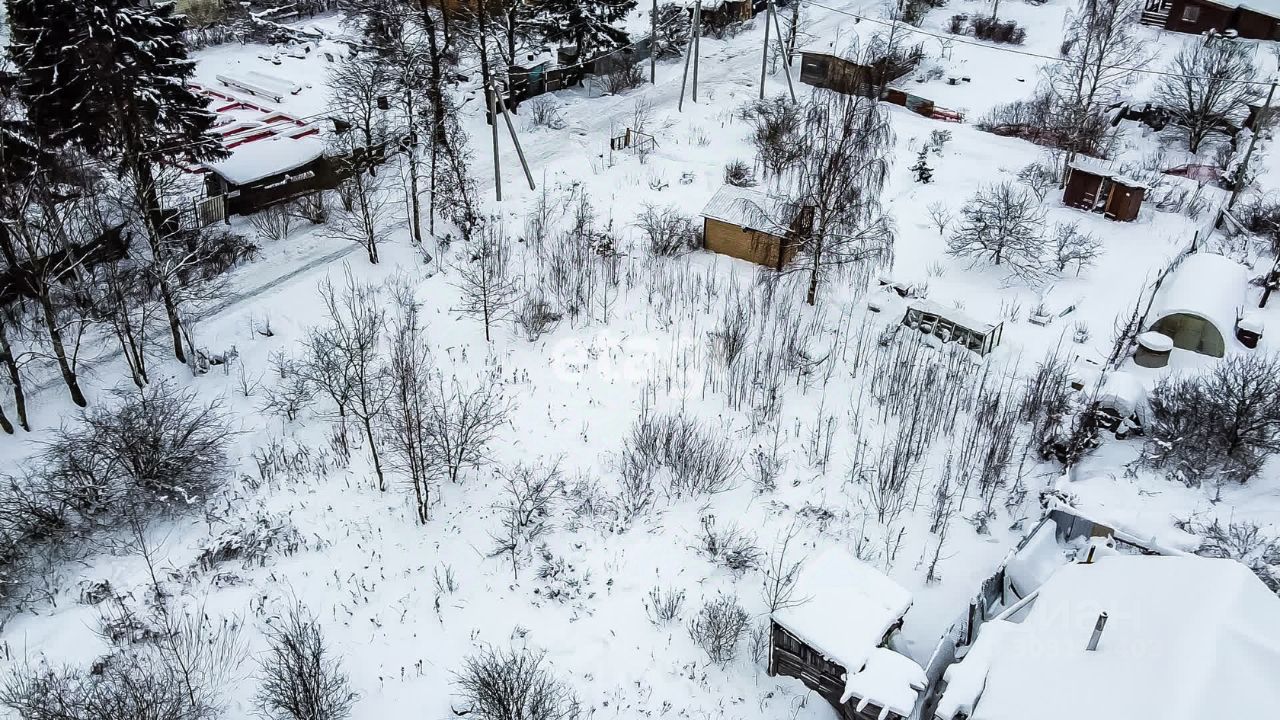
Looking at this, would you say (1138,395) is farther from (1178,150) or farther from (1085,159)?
(1178,150)

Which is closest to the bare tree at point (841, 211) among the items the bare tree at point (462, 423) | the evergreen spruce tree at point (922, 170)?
the evergreen spruce tree at point (922, 170)

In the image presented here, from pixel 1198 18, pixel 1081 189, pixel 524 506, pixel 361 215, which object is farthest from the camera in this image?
pixel 1198 18

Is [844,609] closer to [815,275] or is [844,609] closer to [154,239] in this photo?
[815,275]

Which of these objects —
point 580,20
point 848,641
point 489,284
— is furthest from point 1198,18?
point 848,641

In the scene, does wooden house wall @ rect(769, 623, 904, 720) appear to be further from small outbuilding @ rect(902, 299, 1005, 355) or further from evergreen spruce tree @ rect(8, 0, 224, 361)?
evergreen spruce tree @ rect(8, 0, 224, 361)

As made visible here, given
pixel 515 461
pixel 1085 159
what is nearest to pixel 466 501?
pixel 515 461

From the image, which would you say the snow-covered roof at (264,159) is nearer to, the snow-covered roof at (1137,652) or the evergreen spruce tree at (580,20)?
the evergreen spruce tree at (580,20)

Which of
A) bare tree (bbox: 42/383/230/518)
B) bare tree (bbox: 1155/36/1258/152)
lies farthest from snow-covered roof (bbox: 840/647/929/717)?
bare tree (bbox: 1155/36/1258/152)
